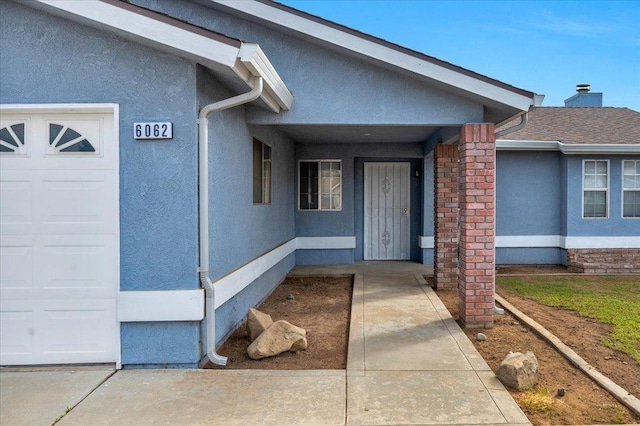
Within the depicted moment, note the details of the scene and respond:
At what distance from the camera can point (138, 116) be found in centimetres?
476

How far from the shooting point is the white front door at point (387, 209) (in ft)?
40.0

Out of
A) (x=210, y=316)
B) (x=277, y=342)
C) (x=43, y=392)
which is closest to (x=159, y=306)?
(x=210, y=316)

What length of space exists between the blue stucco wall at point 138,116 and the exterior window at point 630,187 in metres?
10.8

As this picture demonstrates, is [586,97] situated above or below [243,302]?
above

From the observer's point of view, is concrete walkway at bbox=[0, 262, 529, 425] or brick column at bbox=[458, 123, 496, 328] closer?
concrete walkway at bbox=[0, 262, 529, 425]

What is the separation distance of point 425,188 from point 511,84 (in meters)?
5.68

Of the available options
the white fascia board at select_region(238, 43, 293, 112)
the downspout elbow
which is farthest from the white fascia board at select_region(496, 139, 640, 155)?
the downspout elbow

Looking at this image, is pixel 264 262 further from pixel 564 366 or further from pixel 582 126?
pixel 582 126

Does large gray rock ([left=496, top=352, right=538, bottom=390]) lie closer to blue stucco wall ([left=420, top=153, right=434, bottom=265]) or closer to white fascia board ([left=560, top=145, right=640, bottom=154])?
blue stucco wall ([left=420, top=153, right=434, bottom=265])

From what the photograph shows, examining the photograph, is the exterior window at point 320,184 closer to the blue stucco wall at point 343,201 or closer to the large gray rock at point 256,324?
the blue stucco wall at point 343,201

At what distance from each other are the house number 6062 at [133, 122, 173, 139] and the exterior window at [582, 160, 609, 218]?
10.3 m

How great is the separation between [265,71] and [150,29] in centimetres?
117

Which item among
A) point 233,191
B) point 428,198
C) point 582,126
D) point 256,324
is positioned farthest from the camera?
point 582,126

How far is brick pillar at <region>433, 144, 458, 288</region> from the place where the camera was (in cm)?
834
